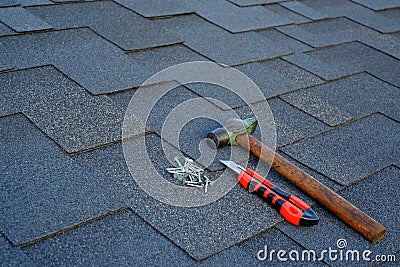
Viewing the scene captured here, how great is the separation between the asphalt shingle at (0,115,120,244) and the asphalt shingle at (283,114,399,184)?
2.62 feet

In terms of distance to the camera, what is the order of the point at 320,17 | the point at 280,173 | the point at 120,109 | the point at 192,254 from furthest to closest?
the point at 320,17 < the point at 120,109 < the point at 280,173 < the point at 192,254

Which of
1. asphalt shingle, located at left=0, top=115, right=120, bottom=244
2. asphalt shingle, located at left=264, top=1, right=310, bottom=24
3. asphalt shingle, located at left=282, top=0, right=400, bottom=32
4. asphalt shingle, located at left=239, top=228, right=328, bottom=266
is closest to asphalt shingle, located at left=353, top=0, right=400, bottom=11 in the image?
asphalt shingle, located at left=282, top=0, right=400, bottom=32

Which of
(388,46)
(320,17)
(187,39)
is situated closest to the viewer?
(187,39)

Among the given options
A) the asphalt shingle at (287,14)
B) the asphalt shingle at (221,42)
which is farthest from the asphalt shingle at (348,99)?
the asphalt shingle at (287,14)

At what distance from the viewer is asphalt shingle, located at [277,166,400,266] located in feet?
5.32

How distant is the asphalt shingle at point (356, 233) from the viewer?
1622 mm

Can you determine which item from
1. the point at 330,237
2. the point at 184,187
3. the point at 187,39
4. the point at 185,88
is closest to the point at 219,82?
the point at 185,88

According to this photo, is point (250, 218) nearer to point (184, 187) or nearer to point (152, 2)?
point (184, 187)

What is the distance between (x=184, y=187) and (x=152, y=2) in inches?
65.8

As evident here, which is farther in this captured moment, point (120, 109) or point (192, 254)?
point (120, 109)

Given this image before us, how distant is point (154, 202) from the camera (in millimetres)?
1620

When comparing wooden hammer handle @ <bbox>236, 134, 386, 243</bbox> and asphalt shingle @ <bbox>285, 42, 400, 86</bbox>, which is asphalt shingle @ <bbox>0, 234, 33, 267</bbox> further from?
asphalt shingle @ <bbox>285, 42, 400, 86</bbox>

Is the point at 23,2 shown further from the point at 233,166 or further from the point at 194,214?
the point at 194,214

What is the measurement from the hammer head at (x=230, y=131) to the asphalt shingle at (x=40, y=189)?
0.46m
